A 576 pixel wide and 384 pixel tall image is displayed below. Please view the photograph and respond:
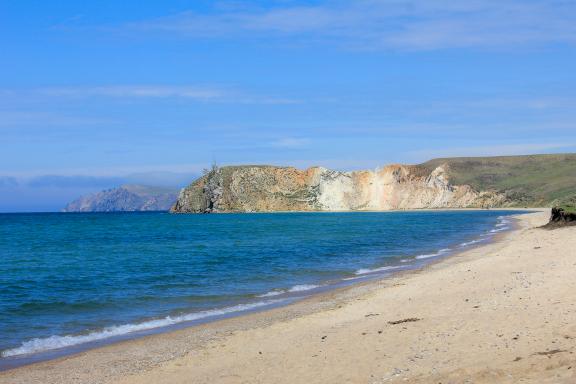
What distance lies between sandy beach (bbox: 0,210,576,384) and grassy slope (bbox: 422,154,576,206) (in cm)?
12158

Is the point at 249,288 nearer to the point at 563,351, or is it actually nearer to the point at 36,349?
the point at 36,349

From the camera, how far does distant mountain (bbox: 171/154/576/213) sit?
16300cm

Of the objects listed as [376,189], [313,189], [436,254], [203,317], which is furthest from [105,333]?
[376,189]

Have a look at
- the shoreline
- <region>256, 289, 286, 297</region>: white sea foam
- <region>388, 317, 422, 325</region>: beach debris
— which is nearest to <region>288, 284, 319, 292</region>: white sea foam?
the shoreline

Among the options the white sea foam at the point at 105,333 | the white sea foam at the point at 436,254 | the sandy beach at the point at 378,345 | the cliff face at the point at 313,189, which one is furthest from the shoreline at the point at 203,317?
the cliff face at the point at 313,189

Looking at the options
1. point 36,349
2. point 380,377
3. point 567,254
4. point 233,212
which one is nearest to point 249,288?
point 36,349

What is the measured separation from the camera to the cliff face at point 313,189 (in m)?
168

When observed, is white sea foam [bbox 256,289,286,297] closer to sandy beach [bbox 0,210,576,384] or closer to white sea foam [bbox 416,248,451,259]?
sandy beach [bbox 0,210,576,384]

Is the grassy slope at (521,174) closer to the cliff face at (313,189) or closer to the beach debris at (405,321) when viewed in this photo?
the cliff face at (313,189)

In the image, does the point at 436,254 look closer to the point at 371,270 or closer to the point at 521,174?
the point at 371,270

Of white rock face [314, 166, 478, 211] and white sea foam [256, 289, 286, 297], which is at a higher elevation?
white rock face [314, 166, 478, 211]

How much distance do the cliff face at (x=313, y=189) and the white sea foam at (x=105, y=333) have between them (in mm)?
149261

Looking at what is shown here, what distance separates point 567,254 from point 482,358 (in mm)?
16898

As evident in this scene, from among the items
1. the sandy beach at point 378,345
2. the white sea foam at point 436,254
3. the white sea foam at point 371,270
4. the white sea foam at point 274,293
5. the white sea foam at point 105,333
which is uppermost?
the sandy beach at point 378,345
